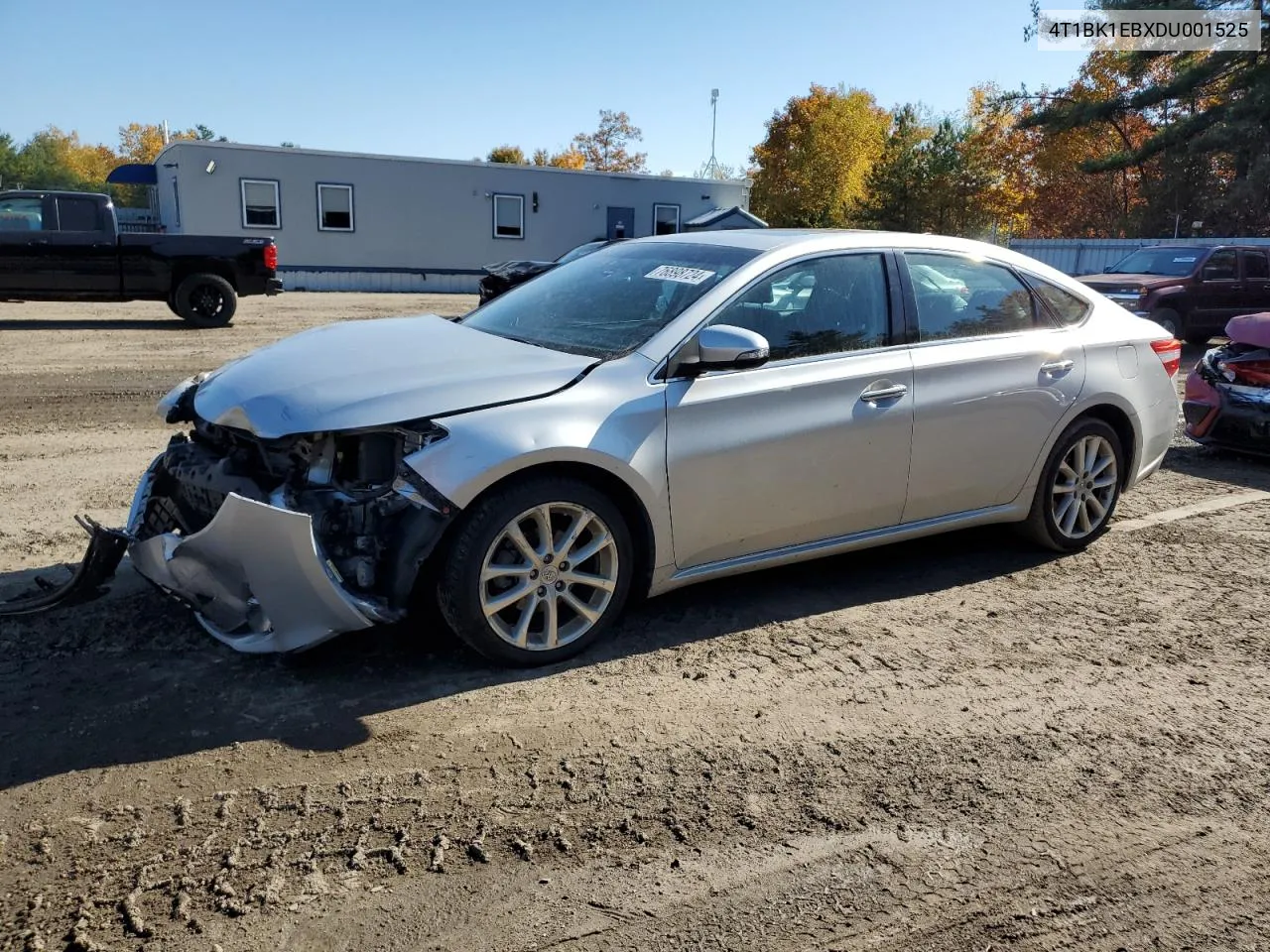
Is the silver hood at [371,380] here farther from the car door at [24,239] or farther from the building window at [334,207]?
the building window at [334,207]

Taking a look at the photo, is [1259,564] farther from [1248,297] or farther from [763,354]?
[1248,297]

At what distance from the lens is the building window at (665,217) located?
3238 cm

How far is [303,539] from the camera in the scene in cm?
336

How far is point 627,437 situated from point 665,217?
29958 mm

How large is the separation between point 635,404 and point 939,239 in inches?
84.3

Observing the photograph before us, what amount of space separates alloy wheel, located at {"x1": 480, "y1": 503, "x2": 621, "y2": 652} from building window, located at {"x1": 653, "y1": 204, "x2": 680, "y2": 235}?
1160 inches

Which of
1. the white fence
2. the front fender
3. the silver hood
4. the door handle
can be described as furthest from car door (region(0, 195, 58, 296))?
the white fence

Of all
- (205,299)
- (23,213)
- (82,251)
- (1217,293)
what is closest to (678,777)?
(205,299)

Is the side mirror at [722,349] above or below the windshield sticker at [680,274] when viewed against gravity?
below

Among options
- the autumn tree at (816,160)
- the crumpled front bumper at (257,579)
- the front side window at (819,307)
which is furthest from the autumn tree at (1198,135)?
the crumpled front bumper at (257,579)

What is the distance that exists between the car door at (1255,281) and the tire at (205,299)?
640 inches

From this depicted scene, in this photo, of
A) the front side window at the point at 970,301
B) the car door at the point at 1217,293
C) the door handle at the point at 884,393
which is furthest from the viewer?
the car door at the point at 1217,293

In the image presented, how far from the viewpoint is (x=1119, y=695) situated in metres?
3.90

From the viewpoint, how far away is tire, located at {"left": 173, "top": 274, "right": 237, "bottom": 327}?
15.4 m
